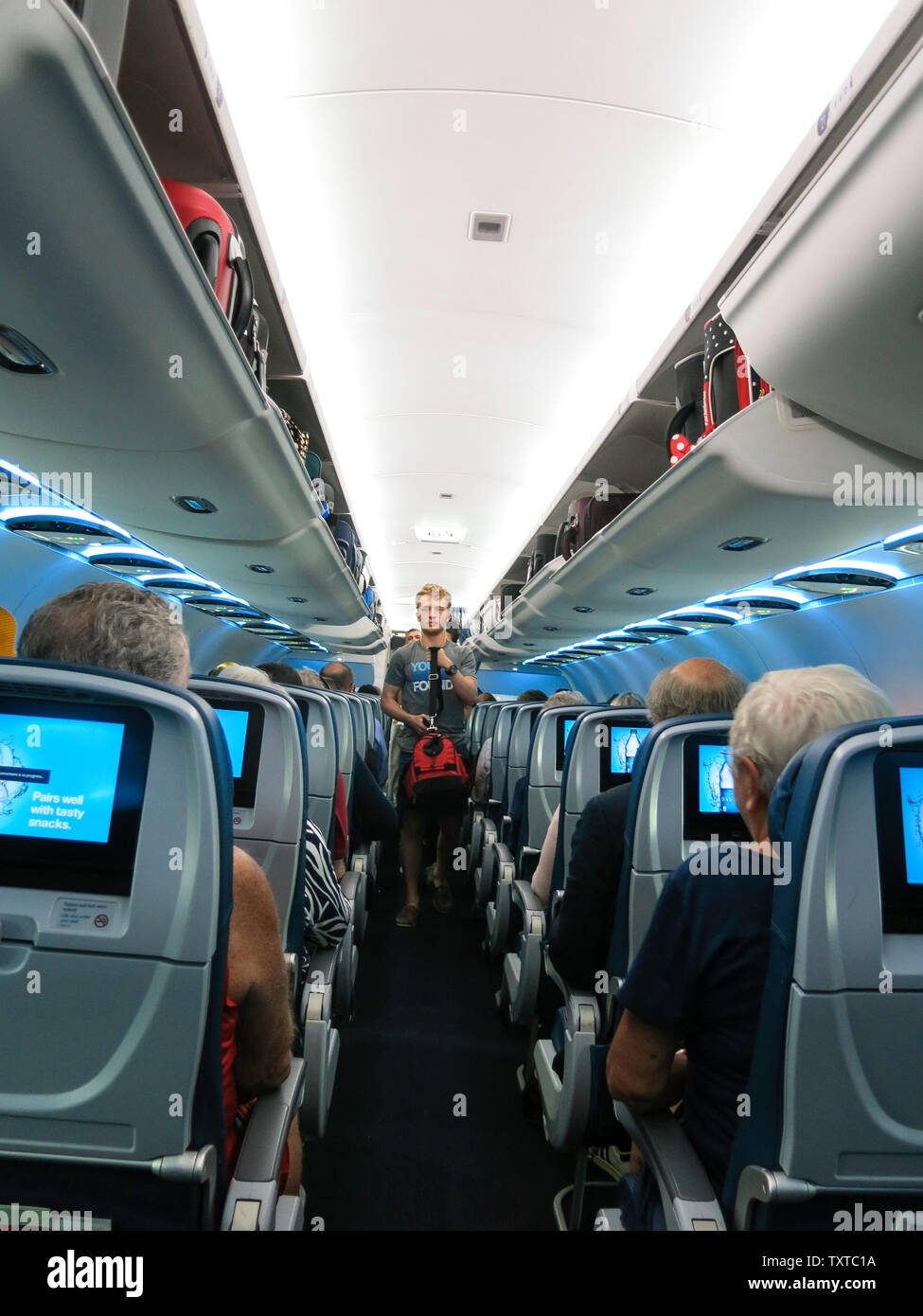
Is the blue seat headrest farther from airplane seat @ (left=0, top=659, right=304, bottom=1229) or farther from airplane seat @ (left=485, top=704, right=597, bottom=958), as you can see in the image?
airplane seat @ (left=485, top=704, right=597, bottom=958)

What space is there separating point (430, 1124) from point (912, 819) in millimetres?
2886

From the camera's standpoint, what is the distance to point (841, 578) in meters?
5.32

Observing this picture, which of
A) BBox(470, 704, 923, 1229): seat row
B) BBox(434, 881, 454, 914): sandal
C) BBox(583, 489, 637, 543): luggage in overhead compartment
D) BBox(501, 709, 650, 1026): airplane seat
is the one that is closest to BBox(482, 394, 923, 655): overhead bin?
BBox(583, 489, 637, 543): luggage in overhead compartment

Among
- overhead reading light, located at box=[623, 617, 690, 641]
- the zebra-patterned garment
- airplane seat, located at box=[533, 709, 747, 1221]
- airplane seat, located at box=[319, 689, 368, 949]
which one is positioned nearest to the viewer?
airplane seat, located at box=[533, 709, 747, 1221]

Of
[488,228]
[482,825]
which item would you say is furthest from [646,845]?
[482,825]

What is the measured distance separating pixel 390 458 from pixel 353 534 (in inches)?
36.2

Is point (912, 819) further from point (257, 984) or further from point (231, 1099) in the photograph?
point (231, 1099)

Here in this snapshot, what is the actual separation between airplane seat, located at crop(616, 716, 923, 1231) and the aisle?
75.7 inches

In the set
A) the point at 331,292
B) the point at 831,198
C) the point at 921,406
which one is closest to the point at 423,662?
the point at 331,292

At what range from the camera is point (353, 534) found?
8.06 metres

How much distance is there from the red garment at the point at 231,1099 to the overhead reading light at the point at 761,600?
5488mm

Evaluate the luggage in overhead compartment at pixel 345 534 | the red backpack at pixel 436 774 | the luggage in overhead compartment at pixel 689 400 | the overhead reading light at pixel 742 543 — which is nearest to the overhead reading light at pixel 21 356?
the luggage in overhead compartment at pixel 689 400

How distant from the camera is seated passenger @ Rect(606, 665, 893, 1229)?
58.2 inches

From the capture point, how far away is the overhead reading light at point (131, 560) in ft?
20.1
